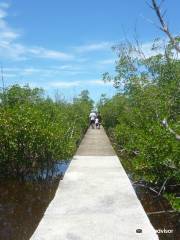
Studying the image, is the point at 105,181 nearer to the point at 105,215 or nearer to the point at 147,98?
the point at 105,215

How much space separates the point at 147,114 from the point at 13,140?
17.7 ft

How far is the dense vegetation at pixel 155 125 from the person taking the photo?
27.9ft

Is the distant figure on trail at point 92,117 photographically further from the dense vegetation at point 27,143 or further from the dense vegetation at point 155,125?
the dense vegetation at point 27,143

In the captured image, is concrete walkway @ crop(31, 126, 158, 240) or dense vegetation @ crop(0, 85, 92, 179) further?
dense vegetation @ crop(0, 85, 92, 179)

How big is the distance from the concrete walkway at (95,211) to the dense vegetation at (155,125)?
0.74m

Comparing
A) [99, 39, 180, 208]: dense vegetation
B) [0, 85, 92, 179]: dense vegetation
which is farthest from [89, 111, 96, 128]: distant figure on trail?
[0, 85, 92, 179]: dense vegetation

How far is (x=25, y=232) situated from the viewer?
22.0 feet

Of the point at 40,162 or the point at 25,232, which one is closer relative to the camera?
the point at 25,232

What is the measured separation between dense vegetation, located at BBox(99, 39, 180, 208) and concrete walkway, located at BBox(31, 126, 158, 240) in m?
0.74

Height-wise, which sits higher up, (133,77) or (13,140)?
(133,77)

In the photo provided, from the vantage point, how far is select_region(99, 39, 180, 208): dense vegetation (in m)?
8.50

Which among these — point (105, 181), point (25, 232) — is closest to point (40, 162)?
point (105, 181)

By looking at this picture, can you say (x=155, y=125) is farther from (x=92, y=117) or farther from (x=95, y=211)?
(x=92, y=117)

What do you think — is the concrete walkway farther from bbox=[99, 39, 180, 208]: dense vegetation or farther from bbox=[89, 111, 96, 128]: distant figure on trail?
bbox=[89, 111, 96, 128]: distant figure on trail
